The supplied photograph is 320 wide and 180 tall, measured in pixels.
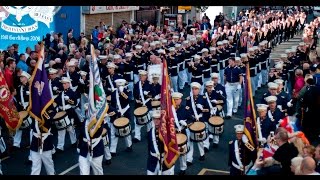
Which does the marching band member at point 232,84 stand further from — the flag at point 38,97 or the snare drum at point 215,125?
the flag at point 38,97

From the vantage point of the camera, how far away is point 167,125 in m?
9.48

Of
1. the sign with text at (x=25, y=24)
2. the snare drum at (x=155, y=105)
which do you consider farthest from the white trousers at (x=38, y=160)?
the sign with text at (x=25, y=24)

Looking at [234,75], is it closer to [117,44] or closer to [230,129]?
[230,129]

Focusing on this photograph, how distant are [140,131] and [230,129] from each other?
105 inches

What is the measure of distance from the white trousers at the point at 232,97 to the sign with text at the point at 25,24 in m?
11.4

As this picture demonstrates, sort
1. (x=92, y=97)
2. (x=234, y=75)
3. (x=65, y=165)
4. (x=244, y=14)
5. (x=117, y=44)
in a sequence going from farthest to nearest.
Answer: (x=244, y=14) < (x=117, y=44) < (x=234, y=75) < (x=65, y=165) < (x=92, y=97)

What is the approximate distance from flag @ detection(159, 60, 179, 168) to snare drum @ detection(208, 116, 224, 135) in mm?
3205

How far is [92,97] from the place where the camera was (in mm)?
9969

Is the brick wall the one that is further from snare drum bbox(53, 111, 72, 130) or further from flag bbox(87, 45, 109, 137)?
flag bbox(87, 45, 109, 137)

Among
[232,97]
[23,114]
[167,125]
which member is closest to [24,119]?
[23,114]

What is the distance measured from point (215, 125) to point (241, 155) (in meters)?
2.73

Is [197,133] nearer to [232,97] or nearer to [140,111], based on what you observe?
[140,111]

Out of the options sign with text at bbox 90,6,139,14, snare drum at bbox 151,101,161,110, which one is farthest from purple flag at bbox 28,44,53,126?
sign with text at bbox 90,6,139,14
